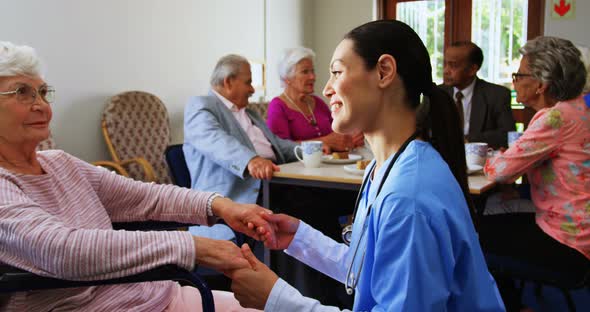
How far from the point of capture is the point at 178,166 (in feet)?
8.77

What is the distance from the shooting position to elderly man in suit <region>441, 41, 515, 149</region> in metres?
3.53

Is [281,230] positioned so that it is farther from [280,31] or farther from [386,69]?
[280,31]

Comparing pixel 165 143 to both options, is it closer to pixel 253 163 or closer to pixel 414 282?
pixel 253 163

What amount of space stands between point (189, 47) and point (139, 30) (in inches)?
23.7

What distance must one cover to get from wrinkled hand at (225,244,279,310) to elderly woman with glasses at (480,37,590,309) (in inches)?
50.8

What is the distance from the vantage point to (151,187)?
1.56 m

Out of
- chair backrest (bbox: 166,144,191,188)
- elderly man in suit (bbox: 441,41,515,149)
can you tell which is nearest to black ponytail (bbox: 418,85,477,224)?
chair backrest (bbox: 166,144,191,188)

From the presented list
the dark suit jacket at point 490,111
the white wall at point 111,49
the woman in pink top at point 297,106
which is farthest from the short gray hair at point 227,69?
the dark suit jacket at point 490,111

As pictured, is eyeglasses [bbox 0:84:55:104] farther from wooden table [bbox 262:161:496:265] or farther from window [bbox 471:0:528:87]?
window [bbox 471:0:528:87]

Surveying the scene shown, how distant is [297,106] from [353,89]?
2.45 metres

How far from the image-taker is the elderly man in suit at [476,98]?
3.53 meters

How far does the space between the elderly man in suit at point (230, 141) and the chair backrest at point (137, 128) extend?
99 cm

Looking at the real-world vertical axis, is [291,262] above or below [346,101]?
below

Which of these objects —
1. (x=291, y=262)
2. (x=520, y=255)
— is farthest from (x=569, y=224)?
(x=291, y=262)
